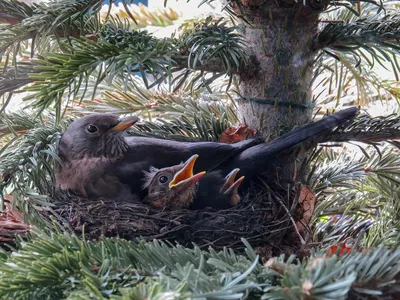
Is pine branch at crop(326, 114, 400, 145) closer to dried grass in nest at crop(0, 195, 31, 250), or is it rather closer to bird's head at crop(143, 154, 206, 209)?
bird's head at crop(143, 154, 206, 209)

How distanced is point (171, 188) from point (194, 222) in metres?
0.09

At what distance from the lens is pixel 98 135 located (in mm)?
863

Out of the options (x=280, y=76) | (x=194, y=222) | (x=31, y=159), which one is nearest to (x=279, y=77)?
(x=280, y=76)

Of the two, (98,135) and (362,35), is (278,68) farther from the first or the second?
(98,135)

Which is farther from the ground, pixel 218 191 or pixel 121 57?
pixel 121 57

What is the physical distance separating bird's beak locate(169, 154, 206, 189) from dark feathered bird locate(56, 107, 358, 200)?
3 cm

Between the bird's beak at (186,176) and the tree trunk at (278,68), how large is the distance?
0.36 feet

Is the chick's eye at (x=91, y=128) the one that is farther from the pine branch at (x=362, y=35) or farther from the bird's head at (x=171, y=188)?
the pine branch at (x=362, y=35)

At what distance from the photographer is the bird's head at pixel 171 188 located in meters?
0.80

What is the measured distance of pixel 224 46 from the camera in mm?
648

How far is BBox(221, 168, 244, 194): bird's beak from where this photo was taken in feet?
2.57

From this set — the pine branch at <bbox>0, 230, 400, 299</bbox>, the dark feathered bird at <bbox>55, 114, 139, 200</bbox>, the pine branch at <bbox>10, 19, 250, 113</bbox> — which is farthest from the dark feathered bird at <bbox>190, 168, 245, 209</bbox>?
the pine branch at <bbox>0, 230, 400, 299</bbox>

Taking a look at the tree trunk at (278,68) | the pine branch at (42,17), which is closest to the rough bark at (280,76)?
the tree trunk at (278,68)

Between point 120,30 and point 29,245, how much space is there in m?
0.32
